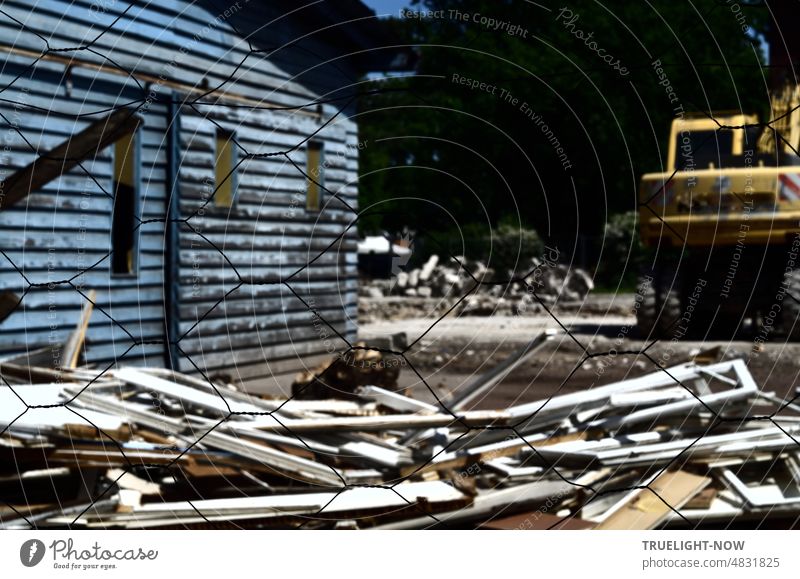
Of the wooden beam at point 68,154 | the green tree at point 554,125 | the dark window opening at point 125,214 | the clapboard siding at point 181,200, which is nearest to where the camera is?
the wooden beam at point 68,154

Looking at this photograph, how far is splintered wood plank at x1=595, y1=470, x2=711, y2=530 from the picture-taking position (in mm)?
2467

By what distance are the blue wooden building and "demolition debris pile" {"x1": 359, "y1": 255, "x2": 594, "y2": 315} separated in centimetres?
591

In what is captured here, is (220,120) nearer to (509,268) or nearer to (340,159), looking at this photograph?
(340,159)

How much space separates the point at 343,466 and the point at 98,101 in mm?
3612

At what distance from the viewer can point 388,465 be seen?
2.69 m

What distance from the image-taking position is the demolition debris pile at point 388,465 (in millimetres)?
2477

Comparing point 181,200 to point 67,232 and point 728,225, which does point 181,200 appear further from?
point 728,225

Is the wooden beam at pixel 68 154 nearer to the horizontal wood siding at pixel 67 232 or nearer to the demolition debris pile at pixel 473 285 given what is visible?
the horizontal wood siding at pixel 67 232

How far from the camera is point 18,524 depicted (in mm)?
2420

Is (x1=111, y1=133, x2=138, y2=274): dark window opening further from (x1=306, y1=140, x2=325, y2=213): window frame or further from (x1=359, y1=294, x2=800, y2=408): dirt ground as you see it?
(x1=359, y1=294, x2=800, y2=408): dirt ground

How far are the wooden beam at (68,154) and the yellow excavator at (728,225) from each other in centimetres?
346

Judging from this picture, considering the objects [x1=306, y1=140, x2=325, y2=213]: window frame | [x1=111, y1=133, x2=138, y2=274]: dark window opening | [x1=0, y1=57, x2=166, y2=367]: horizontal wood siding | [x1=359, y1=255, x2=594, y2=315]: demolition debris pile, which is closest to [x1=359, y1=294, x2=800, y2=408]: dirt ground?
[x1=359, y1=255, x2=594, y2=315]: demolition debris pile

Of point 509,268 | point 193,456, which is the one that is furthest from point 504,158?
point 193,456

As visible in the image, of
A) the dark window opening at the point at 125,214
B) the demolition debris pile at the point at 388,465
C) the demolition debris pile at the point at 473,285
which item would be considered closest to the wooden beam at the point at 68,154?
the demolition debris pile at the point at 388,465
